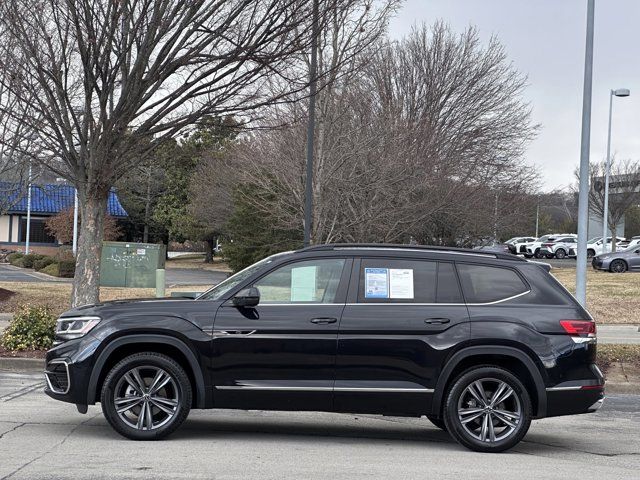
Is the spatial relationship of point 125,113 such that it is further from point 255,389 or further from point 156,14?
point 255,389

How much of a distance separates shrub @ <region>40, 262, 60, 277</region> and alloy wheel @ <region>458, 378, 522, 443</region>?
1227 inches

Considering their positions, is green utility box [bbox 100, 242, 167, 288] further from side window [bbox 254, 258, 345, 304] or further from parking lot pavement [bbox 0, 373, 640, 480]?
side window [bbox 254, 258, 345, 304]

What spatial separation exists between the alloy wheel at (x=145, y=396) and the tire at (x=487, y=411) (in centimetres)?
243

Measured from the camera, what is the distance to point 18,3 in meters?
12.7

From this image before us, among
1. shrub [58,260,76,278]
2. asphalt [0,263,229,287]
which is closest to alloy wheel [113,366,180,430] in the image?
asphalt [0,263,229,287]

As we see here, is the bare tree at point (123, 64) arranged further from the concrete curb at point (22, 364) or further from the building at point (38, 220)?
the building at point (38, 220)

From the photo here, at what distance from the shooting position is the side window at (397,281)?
25.1ft

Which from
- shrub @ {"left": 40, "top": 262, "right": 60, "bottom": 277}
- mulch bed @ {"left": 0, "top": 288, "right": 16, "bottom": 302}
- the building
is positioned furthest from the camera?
the building

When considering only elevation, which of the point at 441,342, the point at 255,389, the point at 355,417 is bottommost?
the point at 355,417

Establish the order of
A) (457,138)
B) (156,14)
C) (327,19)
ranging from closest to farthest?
1. (156,14)
2. (327,19)
3. (457,138)

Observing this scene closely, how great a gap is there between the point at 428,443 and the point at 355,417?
1.54m

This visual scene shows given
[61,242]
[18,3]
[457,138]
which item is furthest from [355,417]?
[61,242]

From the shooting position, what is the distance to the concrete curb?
40.2ft

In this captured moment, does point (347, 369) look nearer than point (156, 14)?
Yes
